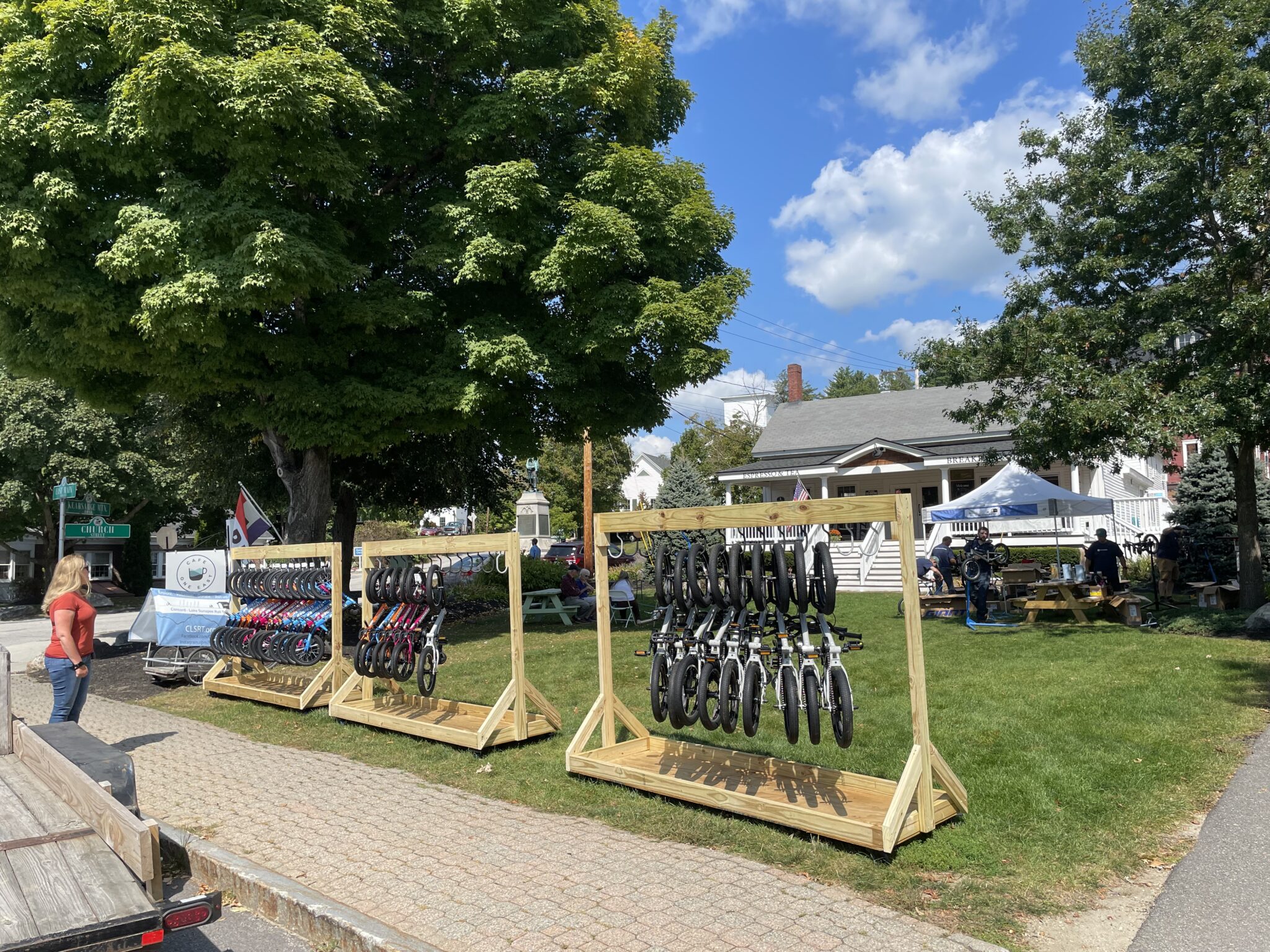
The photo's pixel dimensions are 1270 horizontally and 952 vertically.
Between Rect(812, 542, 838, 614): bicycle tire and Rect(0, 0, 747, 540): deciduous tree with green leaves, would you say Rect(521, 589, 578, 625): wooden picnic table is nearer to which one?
Rect(0, 0, 747, 540): deciduous tree with green leaves

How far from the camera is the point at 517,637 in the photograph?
7492 mm

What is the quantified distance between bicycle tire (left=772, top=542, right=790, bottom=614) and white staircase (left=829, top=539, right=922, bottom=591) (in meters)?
17.8

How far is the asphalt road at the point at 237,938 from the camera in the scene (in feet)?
14.4

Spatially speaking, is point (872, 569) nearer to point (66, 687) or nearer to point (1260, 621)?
point (1260, 621)


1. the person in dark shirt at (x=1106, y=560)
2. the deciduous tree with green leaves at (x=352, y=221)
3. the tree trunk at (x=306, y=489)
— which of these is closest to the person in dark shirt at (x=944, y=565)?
the person in dark shirt at (x=1106, y=560)

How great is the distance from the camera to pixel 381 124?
1488 centimetres

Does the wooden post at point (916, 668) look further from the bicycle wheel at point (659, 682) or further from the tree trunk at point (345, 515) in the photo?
the tree trunk at point (345, 515)

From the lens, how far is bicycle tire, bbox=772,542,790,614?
5.50m

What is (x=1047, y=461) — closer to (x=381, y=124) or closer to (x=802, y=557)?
(x=802, y=557)

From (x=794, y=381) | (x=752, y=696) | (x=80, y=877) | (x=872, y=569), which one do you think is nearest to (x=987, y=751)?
(x=752, y=696)

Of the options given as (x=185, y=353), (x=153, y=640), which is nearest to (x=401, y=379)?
(x=185, y=353)

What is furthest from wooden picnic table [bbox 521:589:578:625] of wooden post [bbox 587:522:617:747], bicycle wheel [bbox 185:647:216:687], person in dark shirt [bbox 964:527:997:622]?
wooden post [bbox 587:522:617:747]

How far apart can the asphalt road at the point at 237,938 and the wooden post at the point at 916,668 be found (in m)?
3.49

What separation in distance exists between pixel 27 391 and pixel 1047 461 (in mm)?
30621
